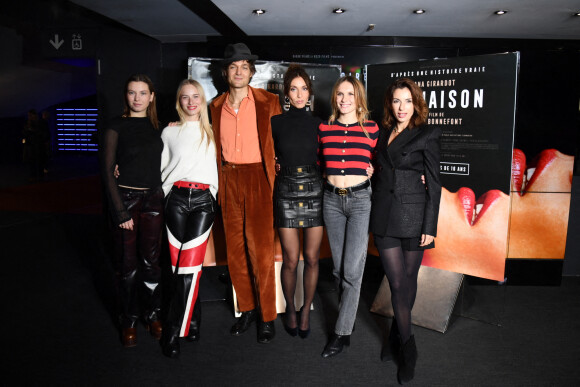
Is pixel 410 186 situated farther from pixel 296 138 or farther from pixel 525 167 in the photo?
pixel 525 167

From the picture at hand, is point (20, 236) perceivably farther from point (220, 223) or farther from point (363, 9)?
point (363, 9)

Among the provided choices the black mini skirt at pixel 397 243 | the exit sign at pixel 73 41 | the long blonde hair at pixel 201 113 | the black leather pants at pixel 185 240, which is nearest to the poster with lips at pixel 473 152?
the black mini skirt at pixel 397 243

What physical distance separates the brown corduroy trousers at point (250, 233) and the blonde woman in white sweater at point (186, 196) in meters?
0.16

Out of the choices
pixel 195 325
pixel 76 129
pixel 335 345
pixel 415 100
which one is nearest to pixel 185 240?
pixel 195 325

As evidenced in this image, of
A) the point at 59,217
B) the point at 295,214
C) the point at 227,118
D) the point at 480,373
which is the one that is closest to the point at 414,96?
the point at 295,214

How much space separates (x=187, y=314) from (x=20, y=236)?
405cm

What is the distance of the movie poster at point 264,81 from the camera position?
340cm

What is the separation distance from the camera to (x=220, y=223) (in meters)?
3.44

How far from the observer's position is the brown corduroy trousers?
2.67 meters

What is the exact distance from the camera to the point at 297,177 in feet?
8.33

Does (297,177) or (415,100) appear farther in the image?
(297,177)

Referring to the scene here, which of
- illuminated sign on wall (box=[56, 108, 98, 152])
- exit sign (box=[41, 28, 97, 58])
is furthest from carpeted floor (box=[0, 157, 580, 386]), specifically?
illuminated sign on wall (box=[56, 108, 98, 152])

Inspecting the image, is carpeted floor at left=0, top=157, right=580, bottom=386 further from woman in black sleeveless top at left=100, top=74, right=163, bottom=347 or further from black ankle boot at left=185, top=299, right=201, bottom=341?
woman in black sleeveless top at left=100, top=74, right=163, bottom=347

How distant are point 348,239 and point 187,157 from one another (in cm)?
107
